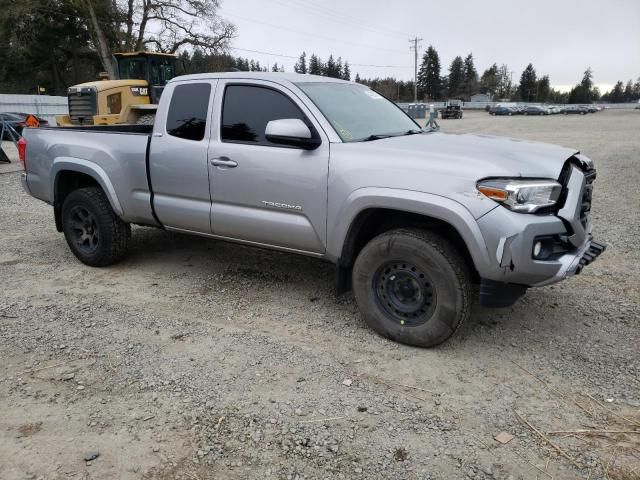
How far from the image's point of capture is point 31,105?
95.8ft

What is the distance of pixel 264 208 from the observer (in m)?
4.25

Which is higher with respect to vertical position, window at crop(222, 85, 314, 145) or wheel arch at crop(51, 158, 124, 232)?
window at crop(222, 85, 314, 145)

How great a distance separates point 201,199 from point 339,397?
2.26m

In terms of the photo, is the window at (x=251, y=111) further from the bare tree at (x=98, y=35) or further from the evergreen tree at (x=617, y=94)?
the evergreen tree at (x=617, y=94)

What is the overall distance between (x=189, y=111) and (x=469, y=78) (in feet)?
411

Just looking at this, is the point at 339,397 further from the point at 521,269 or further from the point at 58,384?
the point at 58,384

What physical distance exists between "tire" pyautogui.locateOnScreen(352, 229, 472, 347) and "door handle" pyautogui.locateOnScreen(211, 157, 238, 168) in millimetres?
1338

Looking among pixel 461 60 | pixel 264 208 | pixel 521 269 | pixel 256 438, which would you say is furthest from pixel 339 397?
pixel 461 60

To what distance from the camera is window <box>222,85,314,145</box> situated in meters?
4.25

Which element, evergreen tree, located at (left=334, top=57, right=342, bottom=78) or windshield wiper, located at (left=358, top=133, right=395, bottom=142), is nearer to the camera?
windshield wiper, located at (left=358, top=133, right=395, bottom=142)

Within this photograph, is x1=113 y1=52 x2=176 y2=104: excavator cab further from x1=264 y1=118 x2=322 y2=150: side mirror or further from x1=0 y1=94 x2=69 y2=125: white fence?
x1=264 y1=118 x2=322 y2=150: side mirror

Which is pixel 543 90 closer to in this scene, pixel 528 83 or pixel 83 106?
pixel 528 83

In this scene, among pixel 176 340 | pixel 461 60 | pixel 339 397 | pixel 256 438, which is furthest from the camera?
pixel 461 60

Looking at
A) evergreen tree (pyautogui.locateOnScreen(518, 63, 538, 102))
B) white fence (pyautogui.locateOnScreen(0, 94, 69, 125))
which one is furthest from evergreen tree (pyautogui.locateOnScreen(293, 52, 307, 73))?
white fence (pyautogui.locateOnScreen(0, 94, 69, 125))
